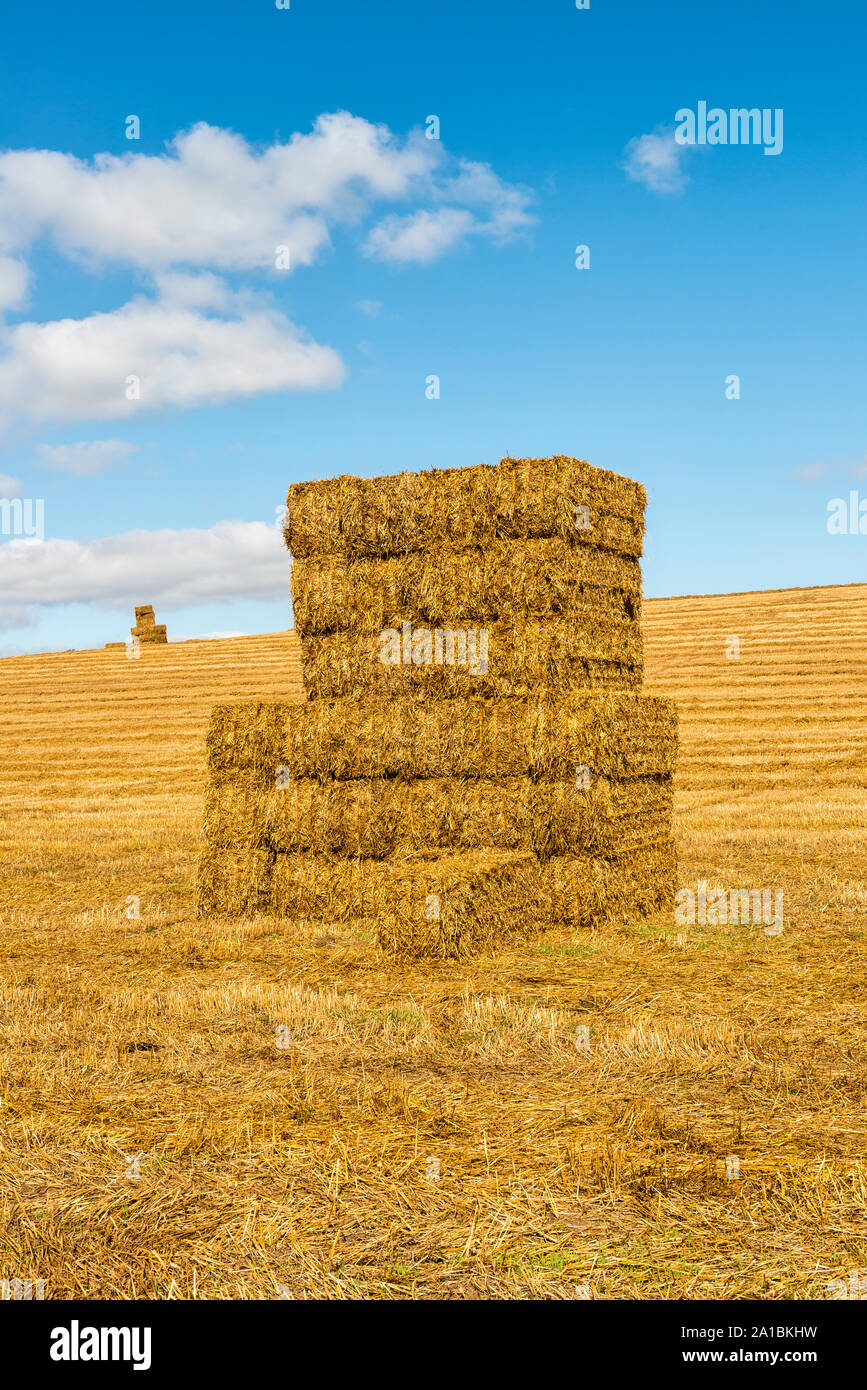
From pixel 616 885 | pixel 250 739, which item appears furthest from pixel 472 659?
pixel 616 885

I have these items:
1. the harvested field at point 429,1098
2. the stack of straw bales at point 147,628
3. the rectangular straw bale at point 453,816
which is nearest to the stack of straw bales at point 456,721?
the rectangular straw bale at point 453,816

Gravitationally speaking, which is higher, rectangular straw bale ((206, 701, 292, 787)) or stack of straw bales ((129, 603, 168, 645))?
stack of straw bales ((129, 603, 168, 645))

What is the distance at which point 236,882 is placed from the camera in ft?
33.1

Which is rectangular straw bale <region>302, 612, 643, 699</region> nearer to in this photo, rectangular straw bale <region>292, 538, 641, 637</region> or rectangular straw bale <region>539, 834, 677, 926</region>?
rectangular straw bale <region>292, 538, 641, 637</region>

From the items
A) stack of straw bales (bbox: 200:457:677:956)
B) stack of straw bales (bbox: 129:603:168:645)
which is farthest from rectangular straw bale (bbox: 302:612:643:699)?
stack of straw bales (bbox: 129:603:168:645)

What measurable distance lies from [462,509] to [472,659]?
147 cm

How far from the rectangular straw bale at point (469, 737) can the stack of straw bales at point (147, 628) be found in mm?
32912

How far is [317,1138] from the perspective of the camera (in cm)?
455

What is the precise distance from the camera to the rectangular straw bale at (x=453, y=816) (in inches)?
364

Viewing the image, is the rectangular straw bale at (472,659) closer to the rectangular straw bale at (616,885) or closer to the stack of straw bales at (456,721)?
the stack of straw bales at (456,721)

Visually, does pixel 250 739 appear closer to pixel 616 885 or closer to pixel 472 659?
pixel 472 659

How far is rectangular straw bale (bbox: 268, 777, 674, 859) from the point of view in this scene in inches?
364

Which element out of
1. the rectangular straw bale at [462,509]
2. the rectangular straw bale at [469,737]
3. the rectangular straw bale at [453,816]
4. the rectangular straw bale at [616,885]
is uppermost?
the rectangular straw bale at [462,509]

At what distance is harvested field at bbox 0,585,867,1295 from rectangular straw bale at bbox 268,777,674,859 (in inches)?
9.9
